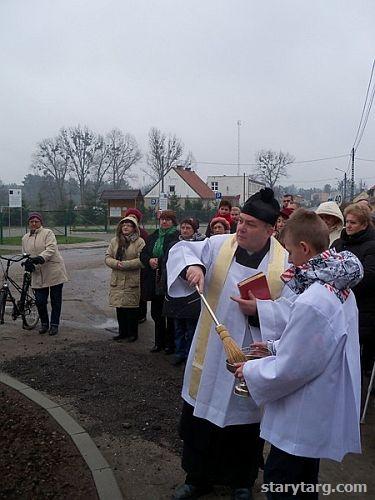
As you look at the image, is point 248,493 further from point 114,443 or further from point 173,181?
point 173,181

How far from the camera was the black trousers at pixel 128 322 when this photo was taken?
281 inches

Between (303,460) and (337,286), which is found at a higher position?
(337,286)

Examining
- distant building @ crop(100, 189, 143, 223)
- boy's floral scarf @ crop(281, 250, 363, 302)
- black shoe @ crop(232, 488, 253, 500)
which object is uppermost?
distant building @ crop(100, 189, 143, 223)

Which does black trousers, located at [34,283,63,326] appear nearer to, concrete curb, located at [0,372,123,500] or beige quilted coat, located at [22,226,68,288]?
beige quilted coat, located at [22,226,68,288]

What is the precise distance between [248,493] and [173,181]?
216ft

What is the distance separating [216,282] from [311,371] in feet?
3.69

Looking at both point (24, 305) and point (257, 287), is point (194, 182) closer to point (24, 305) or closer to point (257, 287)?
point (24, 305)

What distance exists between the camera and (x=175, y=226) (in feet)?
22.0

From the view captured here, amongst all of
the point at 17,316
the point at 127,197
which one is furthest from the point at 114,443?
the point at 127,197

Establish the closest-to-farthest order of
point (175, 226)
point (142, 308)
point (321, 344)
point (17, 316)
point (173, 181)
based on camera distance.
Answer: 1. point (321, 344)
2. point (175, 226)
3. point (17, 316)
4. point (142, 308)
5. point (173, 181)

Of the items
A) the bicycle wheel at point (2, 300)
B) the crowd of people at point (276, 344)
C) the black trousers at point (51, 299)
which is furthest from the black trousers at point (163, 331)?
the bicycle wheel at point (2, 300)

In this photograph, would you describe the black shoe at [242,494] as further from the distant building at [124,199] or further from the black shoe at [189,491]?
the distant building at [124,199]

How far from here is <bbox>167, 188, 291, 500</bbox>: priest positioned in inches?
122

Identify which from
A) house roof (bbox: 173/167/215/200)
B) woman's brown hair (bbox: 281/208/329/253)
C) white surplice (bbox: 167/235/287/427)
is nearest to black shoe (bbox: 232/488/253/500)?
white surplice (bbox: 167/235/287/427)
